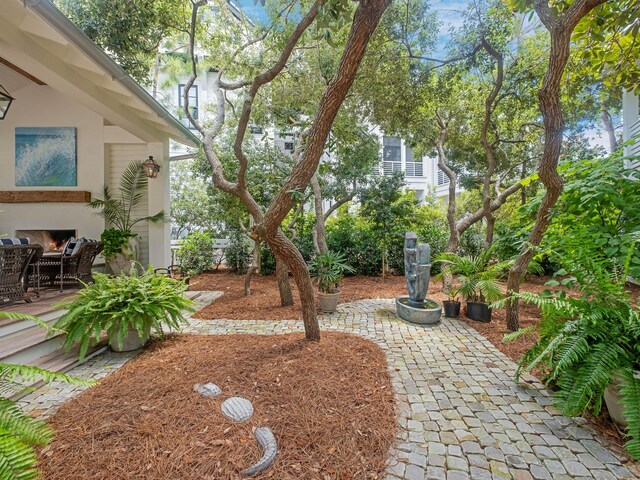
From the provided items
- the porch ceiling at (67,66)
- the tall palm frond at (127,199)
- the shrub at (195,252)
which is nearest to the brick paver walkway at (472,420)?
the porch ceiling at (67,66)

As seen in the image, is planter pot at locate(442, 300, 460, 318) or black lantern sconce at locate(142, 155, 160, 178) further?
black lantern sconce at locate(142, 155, 160, 178)

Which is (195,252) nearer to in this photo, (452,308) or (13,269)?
(13,269)

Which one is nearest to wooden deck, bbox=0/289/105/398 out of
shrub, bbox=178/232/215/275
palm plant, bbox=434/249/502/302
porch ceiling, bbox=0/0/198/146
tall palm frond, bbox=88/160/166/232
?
porch ceiling, bbox=0/0/198/146

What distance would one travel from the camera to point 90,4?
507 cm

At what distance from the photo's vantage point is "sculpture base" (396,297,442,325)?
473cm

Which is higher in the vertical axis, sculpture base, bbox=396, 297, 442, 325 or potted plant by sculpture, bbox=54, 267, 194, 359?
potted plant by sculpture, bbox=54, 267, 194, 359

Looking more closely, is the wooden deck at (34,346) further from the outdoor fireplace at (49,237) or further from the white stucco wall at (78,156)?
the white stucco wall at (78,156)

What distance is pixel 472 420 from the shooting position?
2.30 metres

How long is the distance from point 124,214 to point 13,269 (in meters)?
3.25

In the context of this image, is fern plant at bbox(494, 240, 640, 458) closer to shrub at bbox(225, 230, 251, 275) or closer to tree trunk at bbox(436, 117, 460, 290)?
tree trunk at bbox(436, 117, 460, 290)

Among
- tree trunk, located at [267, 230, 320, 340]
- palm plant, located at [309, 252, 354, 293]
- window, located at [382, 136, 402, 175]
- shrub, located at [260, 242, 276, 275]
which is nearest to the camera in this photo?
tree trunk, located at [267, 230, 320, 340]

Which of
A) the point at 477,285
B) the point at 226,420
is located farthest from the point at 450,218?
the point at 226,420

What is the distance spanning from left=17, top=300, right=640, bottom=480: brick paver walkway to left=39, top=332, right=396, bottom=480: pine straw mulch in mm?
203

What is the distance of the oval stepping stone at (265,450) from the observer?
1716 mm
